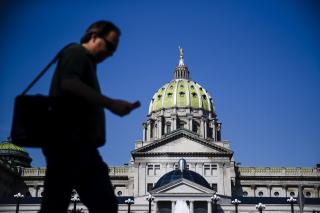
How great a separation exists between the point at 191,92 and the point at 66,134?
117 m

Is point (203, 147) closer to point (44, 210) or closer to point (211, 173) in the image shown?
point (211, 173)

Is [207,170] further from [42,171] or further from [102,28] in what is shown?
[102,28]

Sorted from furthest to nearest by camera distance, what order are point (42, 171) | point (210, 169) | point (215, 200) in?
point (42, 171) → point (210, 169) → point (215, 200)

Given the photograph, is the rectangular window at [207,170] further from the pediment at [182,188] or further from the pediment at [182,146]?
the pediment at [182,188]

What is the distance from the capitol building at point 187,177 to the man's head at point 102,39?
60.9 metres

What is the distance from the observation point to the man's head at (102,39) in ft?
20.2

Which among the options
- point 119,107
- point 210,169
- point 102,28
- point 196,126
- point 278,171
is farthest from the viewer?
point 196,126

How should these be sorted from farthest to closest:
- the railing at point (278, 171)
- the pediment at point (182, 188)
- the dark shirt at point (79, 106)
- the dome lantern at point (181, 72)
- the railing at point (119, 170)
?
the dome lantern at point (181, 72) → the railing at point (119, 170) → the railing at point (278, 171) → the pediment at point (182, 188) → the dark shirt at point (79, 106)

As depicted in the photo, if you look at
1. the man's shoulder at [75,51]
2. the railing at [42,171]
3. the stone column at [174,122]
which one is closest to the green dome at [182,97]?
the stone column at [174,122]

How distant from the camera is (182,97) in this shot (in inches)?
4766

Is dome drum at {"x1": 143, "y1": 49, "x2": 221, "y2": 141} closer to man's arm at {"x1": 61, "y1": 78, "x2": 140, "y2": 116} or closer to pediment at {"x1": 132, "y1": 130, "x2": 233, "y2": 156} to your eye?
pediment at {"x1": 132, "y1": 130, "x2": 233, "y2": 156}

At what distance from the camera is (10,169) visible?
97.5 metres

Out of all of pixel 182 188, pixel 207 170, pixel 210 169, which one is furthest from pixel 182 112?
pixel 182 188

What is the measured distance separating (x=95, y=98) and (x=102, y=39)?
106cm
